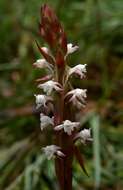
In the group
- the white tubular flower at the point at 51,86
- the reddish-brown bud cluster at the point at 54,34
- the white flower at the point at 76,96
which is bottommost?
the white flower at the point at 76,96

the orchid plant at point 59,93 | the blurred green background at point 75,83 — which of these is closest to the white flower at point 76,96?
the orchid plant at point 59,93

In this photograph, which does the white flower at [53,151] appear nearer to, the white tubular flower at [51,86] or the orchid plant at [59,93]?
the orchid plant at [59,93]

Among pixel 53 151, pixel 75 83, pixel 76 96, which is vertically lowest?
pixel 53 151

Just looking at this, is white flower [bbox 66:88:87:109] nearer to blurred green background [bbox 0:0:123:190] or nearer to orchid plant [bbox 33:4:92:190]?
orchid plant [bbox 33:4:92:190]

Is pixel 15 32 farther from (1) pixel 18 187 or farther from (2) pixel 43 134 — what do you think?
(1) pixel 18 187

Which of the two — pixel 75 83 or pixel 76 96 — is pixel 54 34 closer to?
pixel 76 96

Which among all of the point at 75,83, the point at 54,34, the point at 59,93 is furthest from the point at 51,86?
the point at 75,83
